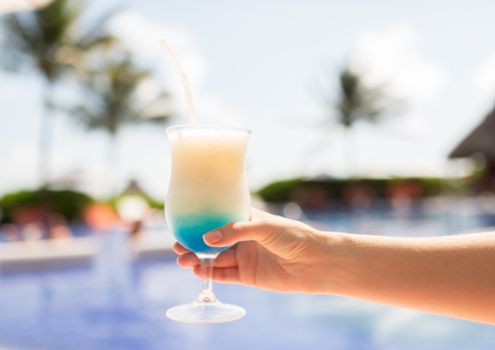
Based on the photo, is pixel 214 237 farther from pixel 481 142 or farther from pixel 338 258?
pixel 481 142

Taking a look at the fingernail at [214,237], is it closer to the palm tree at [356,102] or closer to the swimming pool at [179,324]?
the swimming pool at [179,324]

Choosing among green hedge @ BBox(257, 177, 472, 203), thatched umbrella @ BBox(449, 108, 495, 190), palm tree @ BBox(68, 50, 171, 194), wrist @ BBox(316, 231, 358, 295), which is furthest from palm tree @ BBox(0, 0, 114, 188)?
wrist @ BBox(316, 231, 358, 295)

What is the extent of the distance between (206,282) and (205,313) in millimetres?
123

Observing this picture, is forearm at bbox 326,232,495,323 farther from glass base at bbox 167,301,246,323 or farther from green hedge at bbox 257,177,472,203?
green hedge at bbox 257,177,472,203

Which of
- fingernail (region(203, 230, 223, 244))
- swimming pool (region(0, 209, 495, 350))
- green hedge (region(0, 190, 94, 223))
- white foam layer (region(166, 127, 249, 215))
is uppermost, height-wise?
green hedge (region(0, 190, 94, 223))

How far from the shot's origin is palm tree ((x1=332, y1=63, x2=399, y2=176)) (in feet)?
95.4

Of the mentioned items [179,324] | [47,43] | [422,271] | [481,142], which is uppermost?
[47,43]

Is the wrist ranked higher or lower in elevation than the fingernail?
lower

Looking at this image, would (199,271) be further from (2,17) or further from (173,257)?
(2,17)

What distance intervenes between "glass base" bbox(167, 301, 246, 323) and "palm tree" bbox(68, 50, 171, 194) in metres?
25.5

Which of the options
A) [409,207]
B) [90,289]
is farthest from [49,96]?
[409,207]

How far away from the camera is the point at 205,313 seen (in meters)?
1.74

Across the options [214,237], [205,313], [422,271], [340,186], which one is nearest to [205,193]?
[214,237]

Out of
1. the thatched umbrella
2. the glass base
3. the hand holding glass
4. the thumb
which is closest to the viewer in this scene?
the thumb
